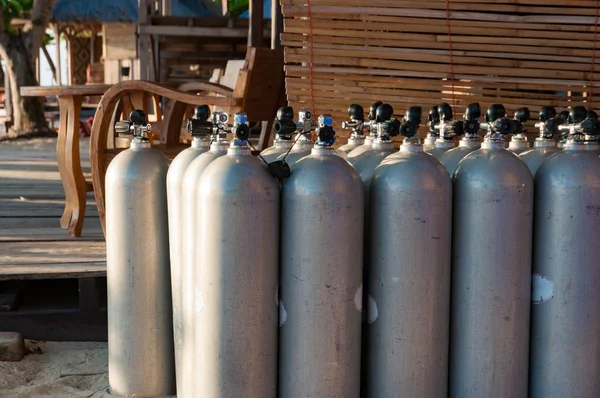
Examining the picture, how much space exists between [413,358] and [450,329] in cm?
17

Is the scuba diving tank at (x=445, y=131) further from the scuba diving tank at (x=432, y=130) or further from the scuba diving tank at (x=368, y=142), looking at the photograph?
the scuba diving tank at (x=368, y=142)

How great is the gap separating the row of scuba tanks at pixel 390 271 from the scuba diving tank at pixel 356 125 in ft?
1.45

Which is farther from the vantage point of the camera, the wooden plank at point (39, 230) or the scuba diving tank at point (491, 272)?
the wooden plank at point (39, 230)

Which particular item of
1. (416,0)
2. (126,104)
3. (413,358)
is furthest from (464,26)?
(126,104)

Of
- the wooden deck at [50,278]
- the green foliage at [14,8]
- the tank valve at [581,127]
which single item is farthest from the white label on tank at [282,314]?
the green foliage at [14,8]

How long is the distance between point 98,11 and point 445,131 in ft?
55.1

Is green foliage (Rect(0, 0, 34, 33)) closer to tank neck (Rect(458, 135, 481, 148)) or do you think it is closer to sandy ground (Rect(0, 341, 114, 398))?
sandy ground (Rect(0, 341, 114, 398))

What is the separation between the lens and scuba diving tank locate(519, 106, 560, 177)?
253cm

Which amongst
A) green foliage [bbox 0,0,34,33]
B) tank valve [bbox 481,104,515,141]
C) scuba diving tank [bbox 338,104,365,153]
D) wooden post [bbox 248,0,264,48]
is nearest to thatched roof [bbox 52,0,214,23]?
green foliage [bbox 0,0,34,33]

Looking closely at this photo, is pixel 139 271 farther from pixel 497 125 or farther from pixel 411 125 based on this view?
pixel 497 125

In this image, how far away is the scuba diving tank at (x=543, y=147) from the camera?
2.53 meters

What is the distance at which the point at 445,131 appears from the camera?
2.69 metres

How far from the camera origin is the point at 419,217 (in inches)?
85.0

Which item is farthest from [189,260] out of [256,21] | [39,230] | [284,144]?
[256,21]
